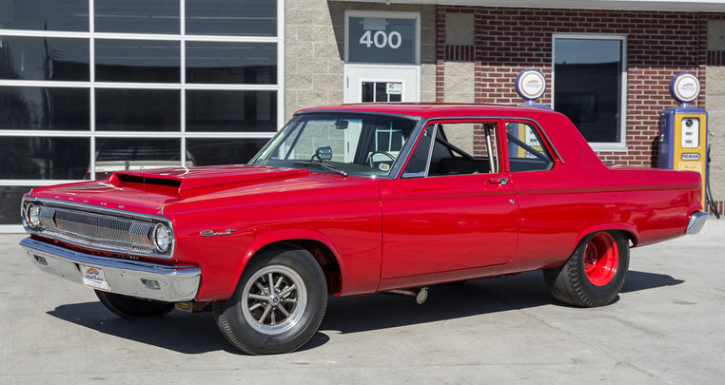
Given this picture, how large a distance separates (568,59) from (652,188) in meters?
7.08

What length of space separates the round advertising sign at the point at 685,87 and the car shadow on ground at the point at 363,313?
5.34 metres

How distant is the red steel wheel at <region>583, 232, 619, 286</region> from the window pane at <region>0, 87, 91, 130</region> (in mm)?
7491

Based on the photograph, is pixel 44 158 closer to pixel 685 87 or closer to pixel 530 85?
pixel 530 85

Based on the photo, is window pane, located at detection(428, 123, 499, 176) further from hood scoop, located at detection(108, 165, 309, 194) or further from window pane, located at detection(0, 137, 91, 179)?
window pane, located at detection(0, 137, 91, 179)

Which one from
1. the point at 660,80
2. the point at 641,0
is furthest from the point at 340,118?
the point at 660,80

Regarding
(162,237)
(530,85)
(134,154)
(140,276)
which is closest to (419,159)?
(162,237)

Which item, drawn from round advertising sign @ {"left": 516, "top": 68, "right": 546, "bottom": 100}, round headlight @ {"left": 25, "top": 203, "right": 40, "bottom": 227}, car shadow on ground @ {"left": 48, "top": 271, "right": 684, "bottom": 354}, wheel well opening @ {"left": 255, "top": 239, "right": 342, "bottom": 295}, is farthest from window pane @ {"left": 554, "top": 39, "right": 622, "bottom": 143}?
round headlight @ {"left": 25, "top": 203, "right": 40, "bottom": 227}

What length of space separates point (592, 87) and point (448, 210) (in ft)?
28.8

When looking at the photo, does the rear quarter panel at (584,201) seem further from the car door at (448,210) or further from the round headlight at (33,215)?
the round headlight at (33,215)

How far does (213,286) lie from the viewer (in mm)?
5445

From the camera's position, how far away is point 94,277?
226 inches

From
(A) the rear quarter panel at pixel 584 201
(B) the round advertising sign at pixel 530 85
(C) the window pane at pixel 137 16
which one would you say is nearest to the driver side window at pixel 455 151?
(A) the rear quarter panel at pixel 584 201

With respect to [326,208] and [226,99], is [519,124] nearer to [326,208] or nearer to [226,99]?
[326,208]

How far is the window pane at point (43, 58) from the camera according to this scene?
1245 centimetres
